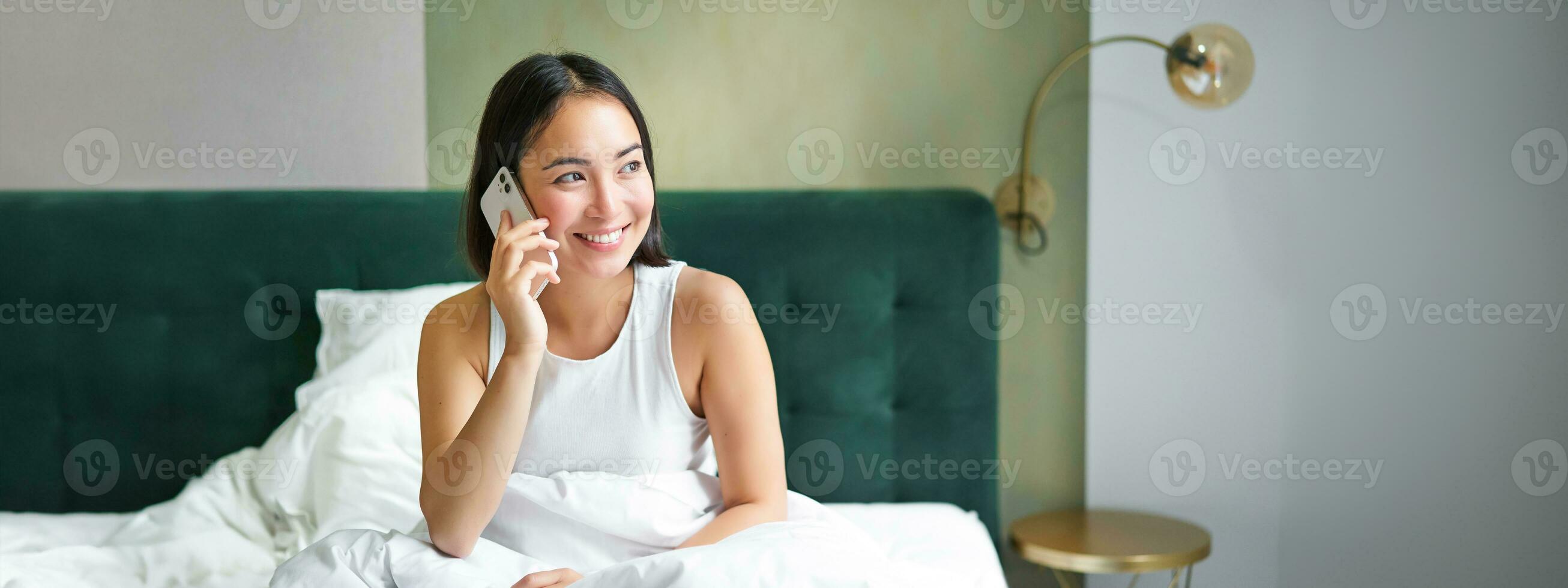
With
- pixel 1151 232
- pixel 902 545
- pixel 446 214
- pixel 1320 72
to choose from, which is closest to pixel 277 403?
pixel 446 214

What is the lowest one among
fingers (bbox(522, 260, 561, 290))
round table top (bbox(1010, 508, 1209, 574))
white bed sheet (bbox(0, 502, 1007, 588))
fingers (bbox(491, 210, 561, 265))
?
round table top (bbox(1010, 508, 1209, 574))

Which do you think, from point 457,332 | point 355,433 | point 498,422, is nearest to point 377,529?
point 355,433

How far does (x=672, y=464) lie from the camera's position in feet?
4.48

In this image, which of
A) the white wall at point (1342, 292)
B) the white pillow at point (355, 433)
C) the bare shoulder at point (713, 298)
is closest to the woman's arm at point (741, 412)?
the bare shoulder at point (713, 298)

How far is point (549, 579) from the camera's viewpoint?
1137mm

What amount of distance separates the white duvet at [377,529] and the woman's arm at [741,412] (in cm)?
5

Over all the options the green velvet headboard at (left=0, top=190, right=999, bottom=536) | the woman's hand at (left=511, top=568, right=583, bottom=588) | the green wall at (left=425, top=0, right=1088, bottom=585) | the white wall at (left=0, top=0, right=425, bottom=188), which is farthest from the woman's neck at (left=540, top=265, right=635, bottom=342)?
the white wall at (left=0, top=0, right=425, bottom=188)

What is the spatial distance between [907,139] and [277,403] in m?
1.34

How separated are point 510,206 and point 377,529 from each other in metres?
0.60

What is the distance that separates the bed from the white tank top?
26.9 inches

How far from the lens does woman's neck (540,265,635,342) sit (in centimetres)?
138

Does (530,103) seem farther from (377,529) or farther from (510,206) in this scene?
(377,529)

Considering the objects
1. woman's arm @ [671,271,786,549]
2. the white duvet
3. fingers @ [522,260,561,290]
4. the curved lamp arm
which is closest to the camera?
the white duvet

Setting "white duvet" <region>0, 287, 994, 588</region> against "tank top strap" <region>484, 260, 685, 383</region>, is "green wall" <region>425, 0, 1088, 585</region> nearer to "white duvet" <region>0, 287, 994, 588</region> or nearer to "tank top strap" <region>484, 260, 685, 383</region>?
"white duvet" <region>0, 287, 994, 588</region>
